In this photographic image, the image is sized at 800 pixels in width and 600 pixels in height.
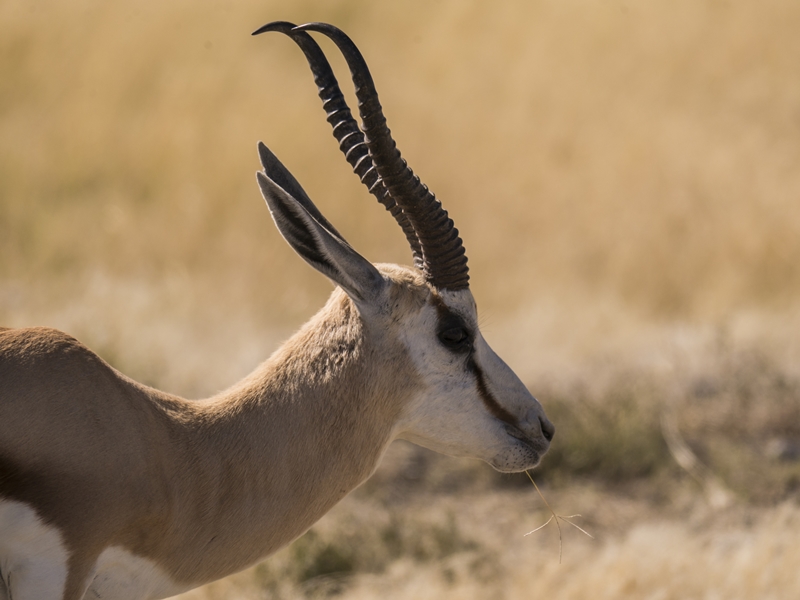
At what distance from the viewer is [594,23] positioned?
57.3 ft

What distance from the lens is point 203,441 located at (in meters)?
3.38

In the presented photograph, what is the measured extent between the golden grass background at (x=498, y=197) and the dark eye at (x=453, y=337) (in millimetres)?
4678

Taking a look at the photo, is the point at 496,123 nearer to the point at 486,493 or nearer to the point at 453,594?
the point at 486,493

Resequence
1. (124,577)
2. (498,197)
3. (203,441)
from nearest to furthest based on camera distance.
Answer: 1. (124,577)
2. (203,441)
3. (498,197)

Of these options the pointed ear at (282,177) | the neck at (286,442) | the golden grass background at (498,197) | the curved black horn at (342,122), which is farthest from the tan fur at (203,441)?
the golden grass background at (498,197)

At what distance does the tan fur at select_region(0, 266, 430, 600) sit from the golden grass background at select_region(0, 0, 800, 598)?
4767mm

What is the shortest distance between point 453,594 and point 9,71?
522 inches

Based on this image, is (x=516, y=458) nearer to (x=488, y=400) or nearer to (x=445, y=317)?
(x=488, y=400)

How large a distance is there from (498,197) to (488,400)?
1161 cm

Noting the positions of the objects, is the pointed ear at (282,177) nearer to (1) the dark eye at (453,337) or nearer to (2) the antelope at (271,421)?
(2) the antelope at (271,421)

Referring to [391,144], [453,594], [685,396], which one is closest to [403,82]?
[685,396]

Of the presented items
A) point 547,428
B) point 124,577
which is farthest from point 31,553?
point 547,428

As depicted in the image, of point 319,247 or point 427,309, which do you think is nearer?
point 319,247

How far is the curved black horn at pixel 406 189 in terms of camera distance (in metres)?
3.46
